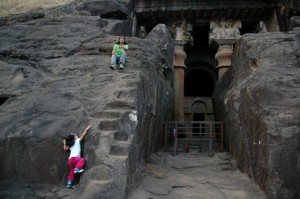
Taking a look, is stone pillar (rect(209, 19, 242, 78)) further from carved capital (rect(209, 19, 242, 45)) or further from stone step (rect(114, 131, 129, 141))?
stone step (rect(114, 131, 129, 141))

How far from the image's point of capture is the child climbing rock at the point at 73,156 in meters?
4.05

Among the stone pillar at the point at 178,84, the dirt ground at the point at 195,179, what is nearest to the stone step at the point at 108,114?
the dirt ground at the point at 195,179

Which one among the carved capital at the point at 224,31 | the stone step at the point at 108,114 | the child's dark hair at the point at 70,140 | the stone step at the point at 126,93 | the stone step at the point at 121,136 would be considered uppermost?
the carved capital at the point at 224,31

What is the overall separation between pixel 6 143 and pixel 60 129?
792 millimetres

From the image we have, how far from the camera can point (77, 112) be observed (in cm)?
492

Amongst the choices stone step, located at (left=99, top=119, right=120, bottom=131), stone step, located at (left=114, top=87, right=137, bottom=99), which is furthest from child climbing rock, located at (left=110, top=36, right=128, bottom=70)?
stone step, located at (left=99, top=119, right=120, bottom=131)

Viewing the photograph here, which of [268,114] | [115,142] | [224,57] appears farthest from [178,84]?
[115,142]

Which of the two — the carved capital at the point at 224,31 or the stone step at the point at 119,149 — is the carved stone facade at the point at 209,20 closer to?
the carved capital at the point at 224,31

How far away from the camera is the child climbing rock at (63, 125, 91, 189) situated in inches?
159

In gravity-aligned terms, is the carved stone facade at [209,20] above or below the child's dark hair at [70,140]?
above

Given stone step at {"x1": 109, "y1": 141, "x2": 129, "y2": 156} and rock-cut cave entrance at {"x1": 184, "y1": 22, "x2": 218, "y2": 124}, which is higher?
rock-cut cave entrance at {"x1": 184, "y1": 22, "x2": 218, "y2": 124}

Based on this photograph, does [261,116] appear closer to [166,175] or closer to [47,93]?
[166,175]

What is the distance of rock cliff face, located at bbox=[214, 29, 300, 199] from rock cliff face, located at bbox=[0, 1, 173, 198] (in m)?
1.71

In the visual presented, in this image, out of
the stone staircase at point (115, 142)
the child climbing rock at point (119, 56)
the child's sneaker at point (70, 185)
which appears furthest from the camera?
the child climbing rock at point (119, 56)
